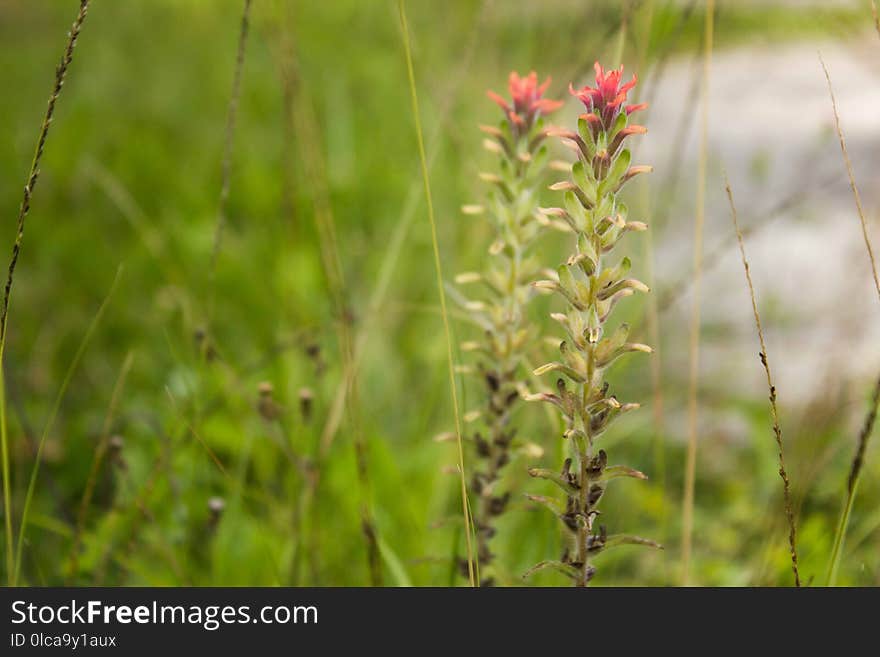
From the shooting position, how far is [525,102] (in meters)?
1.07

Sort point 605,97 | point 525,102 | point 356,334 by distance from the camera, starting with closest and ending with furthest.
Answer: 1. point 605,97
2. point 525,102
3. point 356,334

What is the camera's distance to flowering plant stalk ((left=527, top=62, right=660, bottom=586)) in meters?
0.85

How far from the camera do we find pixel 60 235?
2885 millimetres

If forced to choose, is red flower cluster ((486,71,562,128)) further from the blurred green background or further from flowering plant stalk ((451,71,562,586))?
the blurred green background

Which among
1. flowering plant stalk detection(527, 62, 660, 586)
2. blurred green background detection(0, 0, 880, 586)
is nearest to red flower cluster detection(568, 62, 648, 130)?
flowering plant stalk detection(527, 62, 660, 586)

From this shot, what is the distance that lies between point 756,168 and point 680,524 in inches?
52.7

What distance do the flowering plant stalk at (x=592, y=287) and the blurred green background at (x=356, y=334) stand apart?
1.04ft

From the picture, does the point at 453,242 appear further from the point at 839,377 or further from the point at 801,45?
the point at 801,45

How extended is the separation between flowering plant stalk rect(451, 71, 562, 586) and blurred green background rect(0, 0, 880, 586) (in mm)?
106

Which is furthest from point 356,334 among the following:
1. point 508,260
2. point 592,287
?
point 592,287

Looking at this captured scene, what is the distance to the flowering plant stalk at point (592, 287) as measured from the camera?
0.85m

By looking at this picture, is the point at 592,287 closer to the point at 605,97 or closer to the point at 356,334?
the point at 605,97

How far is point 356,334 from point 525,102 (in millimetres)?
1280
